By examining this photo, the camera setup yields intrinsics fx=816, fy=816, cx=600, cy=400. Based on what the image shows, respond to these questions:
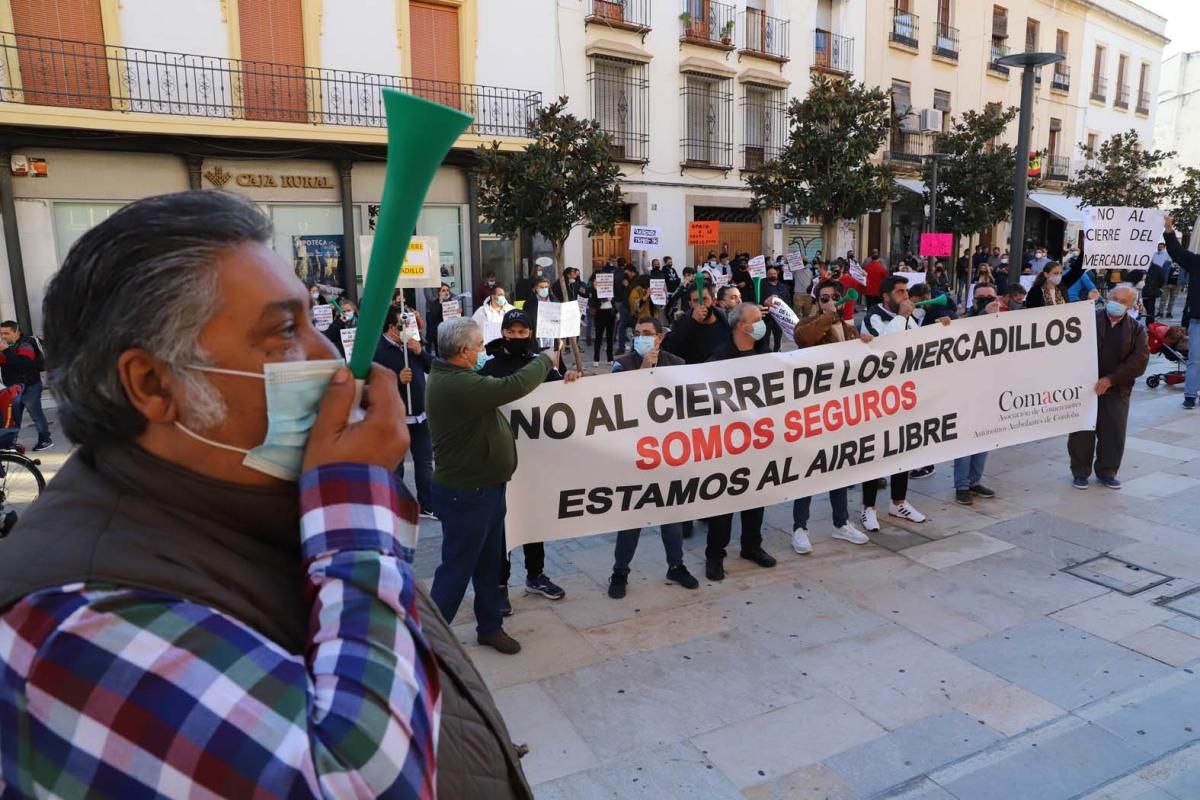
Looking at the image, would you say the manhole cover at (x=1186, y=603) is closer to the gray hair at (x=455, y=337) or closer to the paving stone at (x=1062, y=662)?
the paving stone at (x=1062, y=662)

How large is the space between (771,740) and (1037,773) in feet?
3.50

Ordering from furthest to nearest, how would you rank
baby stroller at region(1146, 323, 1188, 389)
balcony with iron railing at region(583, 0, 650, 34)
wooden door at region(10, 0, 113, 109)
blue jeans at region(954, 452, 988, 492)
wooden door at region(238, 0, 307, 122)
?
balcony with iron railing at region(583, 0, 650, 34)
wooden door at region(238, 0, 307, 122)
wooden door at region(10, 0, 113, 109)
baby stroller at region(1146, 323, 1188, 389)
blue jeans at region(954, 452, 988, 492)

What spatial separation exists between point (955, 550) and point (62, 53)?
50.2 feet

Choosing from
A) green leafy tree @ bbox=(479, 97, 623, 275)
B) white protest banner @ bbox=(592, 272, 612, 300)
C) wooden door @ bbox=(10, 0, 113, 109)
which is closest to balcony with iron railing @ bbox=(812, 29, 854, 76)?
green leafy tree @ bbox=(479, 97, 623, 275)

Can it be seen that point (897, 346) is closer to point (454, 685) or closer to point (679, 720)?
point (679, 720)

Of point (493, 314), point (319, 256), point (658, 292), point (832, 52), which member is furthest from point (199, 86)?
point (832, 52)

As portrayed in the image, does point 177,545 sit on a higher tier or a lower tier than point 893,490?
higher

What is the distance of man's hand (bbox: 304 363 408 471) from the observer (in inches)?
41.3

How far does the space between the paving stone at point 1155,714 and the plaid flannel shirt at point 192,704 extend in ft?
12.4

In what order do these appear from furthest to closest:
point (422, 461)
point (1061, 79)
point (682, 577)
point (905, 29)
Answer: point (1061, 79) → point (905, 29) → point (422, 461) → point (682, 577)

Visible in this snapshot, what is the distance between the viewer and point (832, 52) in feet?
79.8

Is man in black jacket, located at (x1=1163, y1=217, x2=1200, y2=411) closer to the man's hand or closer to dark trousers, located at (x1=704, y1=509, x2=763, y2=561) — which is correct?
dark trousers, located at (x1=704, y1=509, x2=763, y2=561)

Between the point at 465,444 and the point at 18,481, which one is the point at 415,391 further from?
the point at 18,481

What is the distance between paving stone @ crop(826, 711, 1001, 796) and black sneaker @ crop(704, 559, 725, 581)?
1872mm
